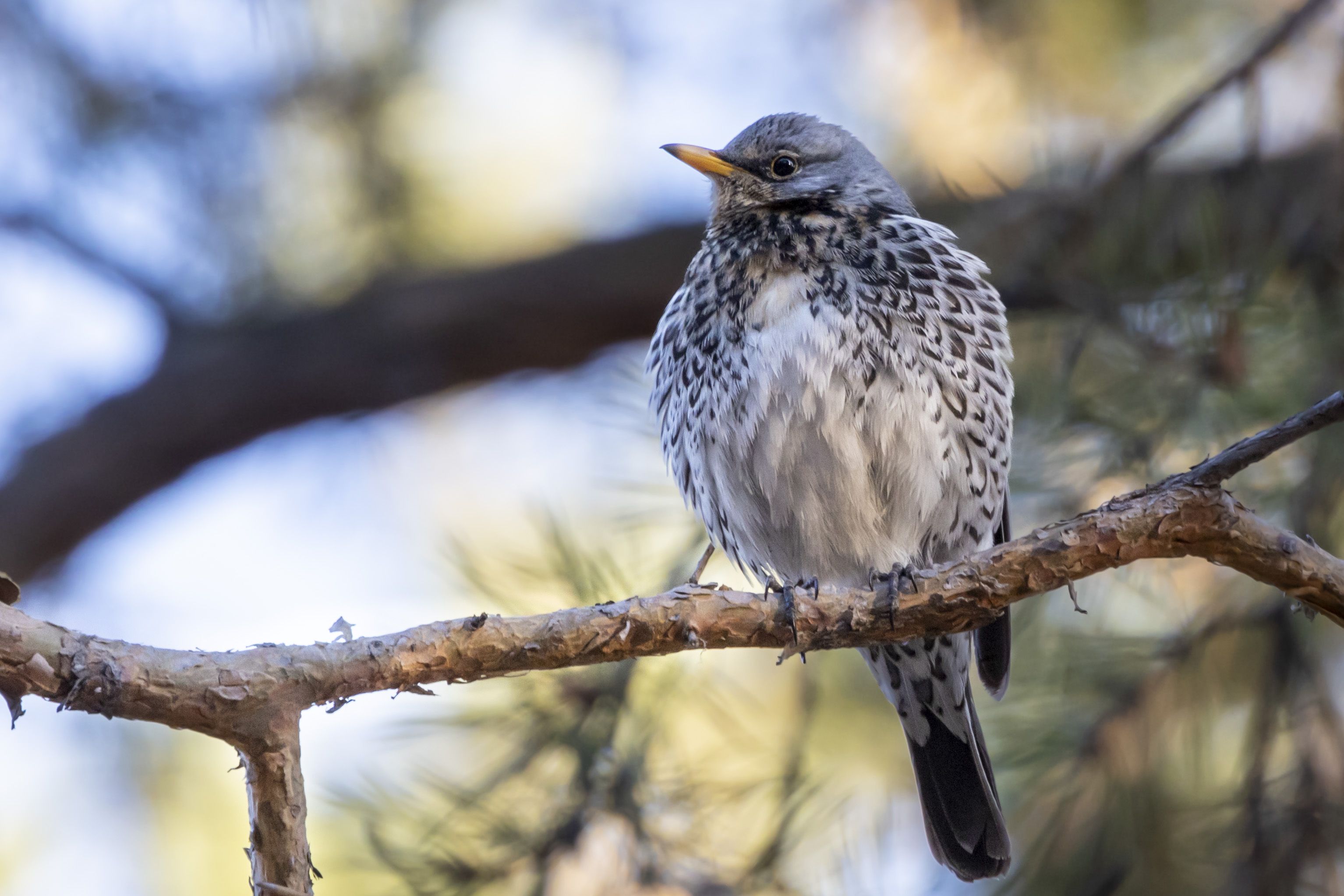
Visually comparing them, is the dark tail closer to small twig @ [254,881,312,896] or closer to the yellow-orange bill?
the yellow-orange bill

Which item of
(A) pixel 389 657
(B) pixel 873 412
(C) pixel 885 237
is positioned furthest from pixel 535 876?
(C) pixel 885 237

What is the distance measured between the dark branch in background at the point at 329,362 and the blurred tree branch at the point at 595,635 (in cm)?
195

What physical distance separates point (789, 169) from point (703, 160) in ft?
0.78

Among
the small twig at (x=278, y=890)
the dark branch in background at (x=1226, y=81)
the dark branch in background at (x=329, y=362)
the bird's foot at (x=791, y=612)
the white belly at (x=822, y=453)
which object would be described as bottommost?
the small twig at (x=278, y=890)

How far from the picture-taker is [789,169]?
11.7 feet

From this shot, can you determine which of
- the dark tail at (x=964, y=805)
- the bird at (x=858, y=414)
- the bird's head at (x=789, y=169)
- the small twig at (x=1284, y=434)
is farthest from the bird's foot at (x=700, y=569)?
the bird's head at (x=789, y=169)

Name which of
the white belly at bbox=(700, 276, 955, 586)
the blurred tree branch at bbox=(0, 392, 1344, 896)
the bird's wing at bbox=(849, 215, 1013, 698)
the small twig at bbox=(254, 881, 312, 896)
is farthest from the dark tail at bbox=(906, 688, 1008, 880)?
the small twig at bbox=(254, 881, 312, 896)

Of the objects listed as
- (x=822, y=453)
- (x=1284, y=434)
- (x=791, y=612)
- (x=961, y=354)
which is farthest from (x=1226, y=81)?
(x=791, y=612)

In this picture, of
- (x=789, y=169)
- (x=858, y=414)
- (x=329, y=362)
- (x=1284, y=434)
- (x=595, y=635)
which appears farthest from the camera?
(x=329, y=362)

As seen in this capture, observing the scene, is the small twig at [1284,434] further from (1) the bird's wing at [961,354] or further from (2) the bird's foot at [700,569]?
(1) the bird's wing at [961,354]

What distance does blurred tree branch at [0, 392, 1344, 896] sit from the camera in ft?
5.63

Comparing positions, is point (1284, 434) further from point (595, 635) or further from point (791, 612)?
point (595, 635)

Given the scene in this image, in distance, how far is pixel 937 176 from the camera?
145 inches

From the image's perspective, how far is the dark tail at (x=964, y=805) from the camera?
10.5 ft
